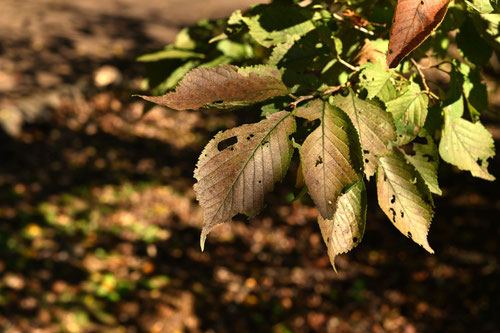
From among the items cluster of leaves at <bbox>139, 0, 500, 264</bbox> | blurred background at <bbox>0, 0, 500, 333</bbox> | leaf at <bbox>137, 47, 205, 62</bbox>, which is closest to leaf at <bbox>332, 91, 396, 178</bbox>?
cluster of leaves at <bbox>139, 0, 500, 264</bbox>

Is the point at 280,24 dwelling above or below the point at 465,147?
above

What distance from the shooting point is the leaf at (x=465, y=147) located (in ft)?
3.53

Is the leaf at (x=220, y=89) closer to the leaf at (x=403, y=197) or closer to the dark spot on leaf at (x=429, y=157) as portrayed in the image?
the leaf at (x=403, y=197)

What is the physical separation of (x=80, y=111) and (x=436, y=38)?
5.35 metres

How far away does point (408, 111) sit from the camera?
942 millimetres

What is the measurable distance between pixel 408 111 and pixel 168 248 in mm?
3592

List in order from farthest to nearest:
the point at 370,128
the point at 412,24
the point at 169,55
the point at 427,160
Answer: the point at 169,55 → the point at 427,160 → the point at 370,128 → the point at 412,24

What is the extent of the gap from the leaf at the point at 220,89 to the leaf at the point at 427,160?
37 centimetres

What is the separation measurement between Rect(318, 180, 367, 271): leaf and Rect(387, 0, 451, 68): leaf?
269 millimetres

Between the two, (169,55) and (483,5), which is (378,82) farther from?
(169,55)

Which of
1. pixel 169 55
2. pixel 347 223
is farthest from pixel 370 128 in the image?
pixel 169 55

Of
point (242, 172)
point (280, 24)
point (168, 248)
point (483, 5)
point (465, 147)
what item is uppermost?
point (483, 5)

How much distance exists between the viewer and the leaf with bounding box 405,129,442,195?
99 centimetres

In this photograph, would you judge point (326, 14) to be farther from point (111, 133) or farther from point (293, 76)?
point (111, 133)
